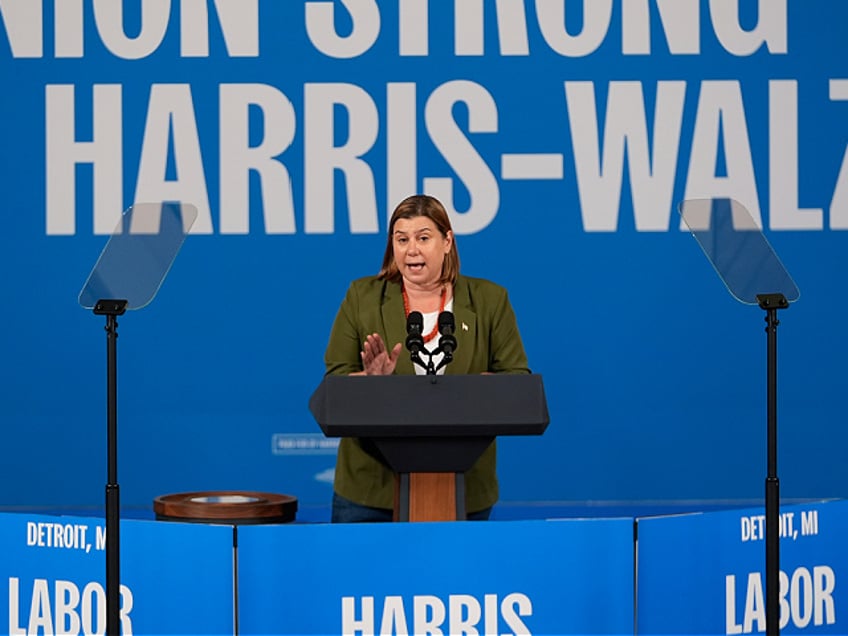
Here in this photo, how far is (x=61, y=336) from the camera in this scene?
15.7ft

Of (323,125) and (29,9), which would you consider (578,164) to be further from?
(29,9)

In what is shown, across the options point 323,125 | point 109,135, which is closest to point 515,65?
point 323,125

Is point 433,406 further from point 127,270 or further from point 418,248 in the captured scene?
point 127,270

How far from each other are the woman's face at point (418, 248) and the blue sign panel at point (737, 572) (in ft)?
2.52

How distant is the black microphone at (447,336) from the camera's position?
8.34ft

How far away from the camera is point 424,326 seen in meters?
2.92

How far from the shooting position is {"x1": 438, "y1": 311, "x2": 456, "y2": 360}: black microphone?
254cm

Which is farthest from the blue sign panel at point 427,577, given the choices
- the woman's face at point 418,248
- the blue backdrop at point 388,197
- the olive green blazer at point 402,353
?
the blue backdrop at point 388,197

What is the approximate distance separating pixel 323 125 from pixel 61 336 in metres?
1.27

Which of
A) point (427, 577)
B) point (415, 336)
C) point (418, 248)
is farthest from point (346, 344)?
point (427, 577)

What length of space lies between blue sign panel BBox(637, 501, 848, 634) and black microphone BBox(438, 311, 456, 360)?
548 millimetres

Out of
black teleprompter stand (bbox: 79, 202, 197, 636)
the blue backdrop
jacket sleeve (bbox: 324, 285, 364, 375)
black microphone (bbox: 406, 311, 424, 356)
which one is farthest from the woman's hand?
the blue backdrop

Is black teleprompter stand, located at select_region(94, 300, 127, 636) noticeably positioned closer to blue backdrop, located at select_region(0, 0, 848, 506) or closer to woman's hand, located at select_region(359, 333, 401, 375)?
woman's hand, located at select_region(359, 333, 401, 375)

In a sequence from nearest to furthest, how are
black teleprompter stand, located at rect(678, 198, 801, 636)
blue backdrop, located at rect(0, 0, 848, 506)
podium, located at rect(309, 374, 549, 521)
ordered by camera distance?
podium, located at rect(309, 374, 549, 521), black teleprompter stand, located at rect(678, 198, 801, 636), blue backdrop, located at rect(0, 0, 848, 506)
